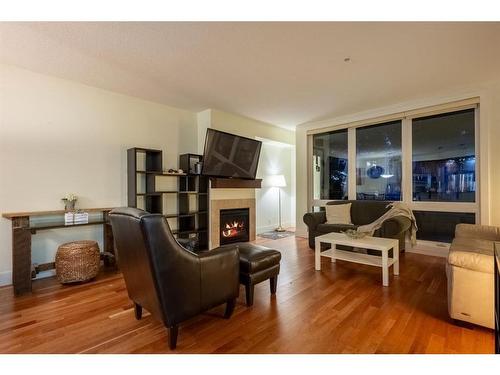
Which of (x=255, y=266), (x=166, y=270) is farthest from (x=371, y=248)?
(x=166, y=270)

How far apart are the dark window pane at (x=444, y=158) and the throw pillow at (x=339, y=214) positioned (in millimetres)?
1075

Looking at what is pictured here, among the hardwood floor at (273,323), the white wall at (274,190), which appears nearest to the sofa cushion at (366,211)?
the hardwood floor at (273,323)

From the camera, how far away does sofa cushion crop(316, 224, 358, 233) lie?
3865 millimetres

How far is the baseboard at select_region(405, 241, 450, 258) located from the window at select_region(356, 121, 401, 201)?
0.80 meters

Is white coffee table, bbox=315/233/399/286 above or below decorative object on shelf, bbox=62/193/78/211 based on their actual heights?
below

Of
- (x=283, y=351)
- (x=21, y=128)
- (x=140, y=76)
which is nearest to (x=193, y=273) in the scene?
(x=283, y=351)

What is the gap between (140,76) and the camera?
10.1 feet

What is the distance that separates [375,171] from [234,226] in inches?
111

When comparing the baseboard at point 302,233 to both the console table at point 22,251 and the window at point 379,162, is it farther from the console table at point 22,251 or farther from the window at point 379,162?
the console table at point 22,251

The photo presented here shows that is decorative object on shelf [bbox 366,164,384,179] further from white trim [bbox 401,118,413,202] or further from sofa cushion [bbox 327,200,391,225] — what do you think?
sofa cushion [bbox 327,200,391,225]

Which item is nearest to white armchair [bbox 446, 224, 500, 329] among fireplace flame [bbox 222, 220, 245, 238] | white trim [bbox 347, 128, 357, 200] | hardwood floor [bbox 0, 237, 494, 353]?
hardwood floor [bbox 0, 237, 494, 353]

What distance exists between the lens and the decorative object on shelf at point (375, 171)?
4.46 meters
